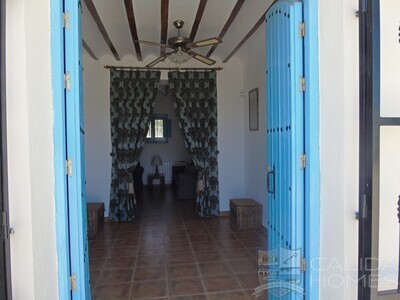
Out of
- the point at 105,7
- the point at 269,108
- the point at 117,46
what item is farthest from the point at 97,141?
the point at 269,108

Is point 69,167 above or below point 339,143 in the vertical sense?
below

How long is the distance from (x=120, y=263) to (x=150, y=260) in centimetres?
32

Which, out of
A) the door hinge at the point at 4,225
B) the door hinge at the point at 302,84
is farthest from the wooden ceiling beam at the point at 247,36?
the door hinge at the point at 4,225

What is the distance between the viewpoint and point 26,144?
1422 mm

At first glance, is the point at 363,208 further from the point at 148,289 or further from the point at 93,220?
the point at 93,220

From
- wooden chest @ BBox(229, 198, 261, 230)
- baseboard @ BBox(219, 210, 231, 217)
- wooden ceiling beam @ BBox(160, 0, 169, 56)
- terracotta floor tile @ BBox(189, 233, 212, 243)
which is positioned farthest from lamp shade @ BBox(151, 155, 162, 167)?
wooden ceiling beam @ BBox(160, 0, 169, 56)

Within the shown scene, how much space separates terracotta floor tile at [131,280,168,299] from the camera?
8.16 feet

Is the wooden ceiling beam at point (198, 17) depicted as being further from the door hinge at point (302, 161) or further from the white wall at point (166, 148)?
the white wall at point (166, 148)

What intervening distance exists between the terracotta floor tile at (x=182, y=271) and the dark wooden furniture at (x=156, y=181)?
18.2 feet

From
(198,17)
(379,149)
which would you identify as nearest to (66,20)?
(379,149)

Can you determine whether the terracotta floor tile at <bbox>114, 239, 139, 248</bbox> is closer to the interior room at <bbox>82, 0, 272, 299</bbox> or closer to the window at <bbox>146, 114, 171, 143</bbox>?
the interior room at <bbox>82, 0, 272, 299</bbox>

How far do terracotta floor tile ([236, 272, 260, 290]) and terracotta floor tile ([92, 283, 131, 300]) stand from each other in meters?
1.02

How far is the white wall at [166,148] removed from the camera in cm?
876

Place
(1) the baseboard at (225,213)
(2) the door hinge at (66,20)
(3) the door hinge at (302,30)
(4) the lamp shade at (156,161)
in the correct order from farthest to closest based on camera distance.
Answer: (4) the lamp shade at (156,161), (1) the baseboard at (225,213), (3) the door hinge at (302,30), (2) the door hinge at (66,20)
